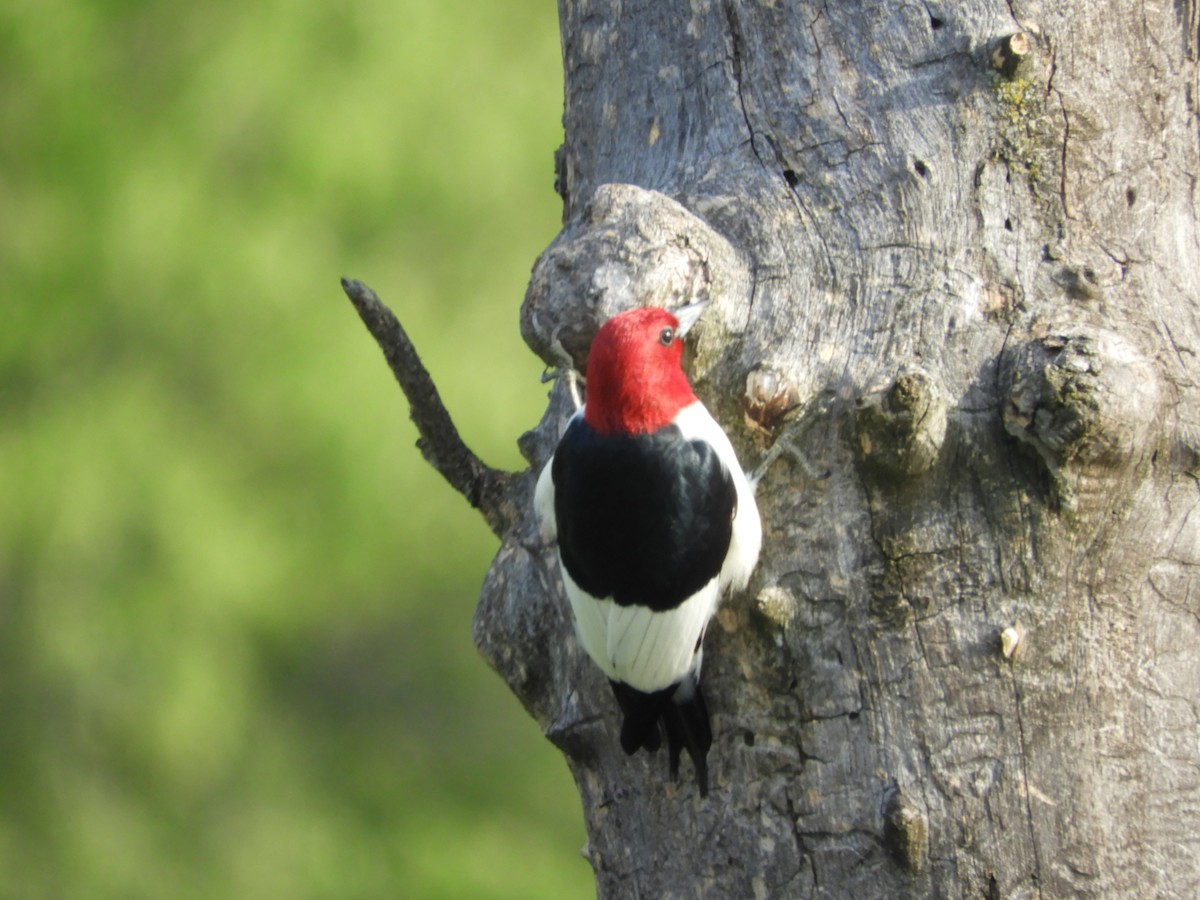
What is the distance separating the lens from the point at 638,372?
178 cm

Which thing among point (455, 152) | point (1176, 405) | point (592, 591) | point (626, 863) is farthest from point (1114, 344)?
point (455, 152)

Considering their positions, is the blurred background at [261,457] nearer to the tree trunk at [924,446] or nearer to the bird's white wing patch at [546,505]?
the bird's white wing patch at [546,505]

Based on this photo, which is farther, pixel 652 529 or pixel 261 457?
pixel 261 457

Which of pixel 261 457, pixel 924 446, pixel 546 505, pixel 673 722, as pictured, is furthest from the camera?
pixel 261 457

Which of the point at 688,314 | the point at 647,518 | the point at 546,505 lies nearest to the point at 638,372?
the point at 688,314

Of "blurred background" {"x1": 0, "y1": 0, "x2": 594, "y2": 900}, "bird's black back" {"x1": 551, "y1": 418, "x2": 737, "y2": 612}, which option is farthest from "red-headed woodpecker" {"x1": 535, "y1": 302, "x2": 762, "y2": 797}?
"blurred background" {"x1": 0, "y1": 0, "x2": 594, "y2": 900}

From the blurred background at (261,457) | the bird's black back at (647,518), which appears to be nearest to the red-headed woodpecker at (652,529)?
the bird's black back at (647,518)

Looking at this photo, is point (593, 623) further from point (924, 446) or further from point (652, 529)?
point (924, 446)

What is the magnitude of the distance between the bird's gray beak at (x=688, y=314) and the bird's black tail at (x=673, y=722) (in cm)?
49

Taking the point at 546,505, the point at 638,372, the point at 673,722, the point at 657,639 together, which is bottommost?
the point at 673,722

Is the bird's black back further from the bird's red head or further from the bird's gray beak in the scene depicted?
the bird's gray beak

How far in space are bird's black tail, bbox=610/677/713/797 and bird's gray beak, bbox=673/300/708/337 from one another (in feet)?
1.62

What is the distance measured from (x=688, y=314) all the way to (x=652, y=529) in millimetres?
311

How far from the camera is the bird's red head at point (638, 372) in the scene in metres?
1.74
